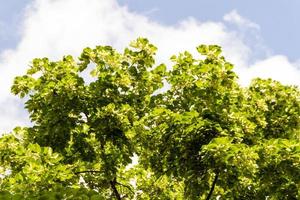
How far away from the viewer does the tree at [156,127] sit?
14656mm

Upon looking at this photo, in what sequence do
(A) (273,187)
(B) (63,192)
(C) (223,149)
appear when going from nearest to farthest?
(B) (63,192) < (C) (223,149) < (A) (273,187)

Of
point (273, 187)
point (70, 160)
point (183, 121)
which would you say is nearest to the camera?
point (183, 121)

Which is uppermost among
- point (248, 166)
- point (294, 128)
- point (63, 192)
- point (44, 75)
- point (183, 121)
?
point (44, 75)

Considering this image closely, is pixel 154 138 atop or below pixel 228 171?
atop

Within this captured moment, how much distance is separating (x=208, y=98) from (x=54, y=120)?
603cm

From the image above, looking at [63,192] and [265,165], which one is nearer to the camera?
[63,192]

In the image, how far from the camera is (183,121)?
1527 cm

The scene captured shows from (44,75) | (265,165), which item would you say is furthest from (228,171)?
(44,75)

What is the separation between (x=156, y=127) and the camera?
647 inches

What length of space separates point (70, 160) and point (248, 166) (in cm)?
742

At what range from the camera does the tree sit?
48.1 ft

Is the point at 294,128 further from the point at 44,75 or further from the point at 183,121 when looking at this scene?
the point at 44,75

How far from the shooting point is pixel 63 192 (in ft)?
34.2

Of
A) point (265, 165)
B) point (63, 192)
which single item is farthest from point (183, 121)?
point (63, 192)
